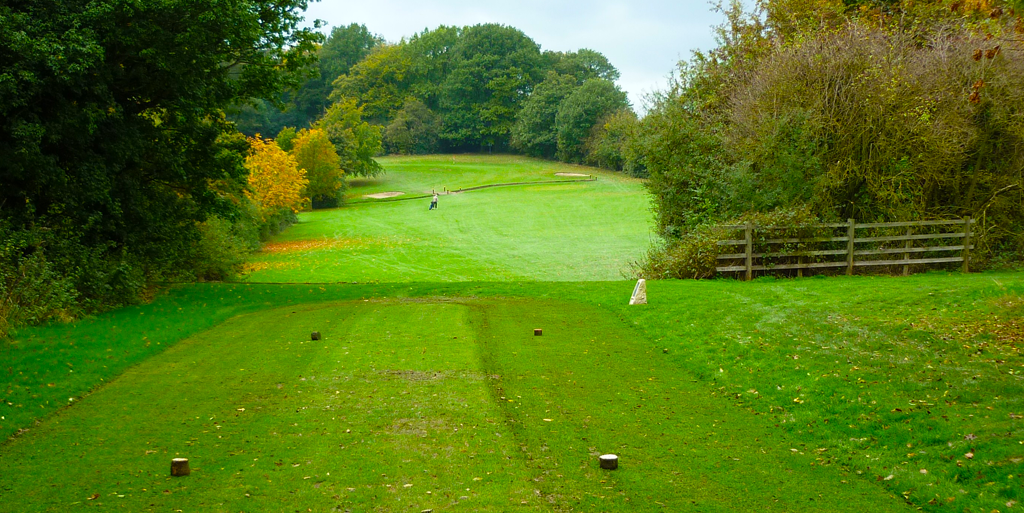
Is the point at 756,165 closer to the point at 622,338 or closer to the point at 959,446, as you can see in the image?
the point at 622,338

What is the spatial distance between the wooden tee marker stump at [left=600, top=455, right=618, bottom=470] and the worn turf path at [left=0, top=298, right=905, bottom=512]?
8cm

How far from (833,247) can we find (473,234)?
34.4 m

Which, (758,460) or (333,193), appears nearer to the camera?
(758,460)

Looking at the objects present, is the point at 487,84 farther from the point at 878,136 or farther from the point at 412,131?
the point at 878,136

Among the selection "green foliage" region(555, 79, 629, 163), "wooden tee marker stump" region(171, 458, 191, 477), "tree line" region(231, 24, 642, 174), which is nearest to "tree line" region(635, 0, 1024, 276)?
"wooden tee marker stump" region(171, 458, 191, 477)

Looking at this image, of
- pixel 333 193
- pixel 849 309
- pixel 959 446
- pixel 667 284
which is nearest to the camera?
pixel 959 446

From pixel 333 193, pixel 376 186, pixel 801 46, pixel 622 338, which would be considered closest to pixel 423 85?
pixel 376 186

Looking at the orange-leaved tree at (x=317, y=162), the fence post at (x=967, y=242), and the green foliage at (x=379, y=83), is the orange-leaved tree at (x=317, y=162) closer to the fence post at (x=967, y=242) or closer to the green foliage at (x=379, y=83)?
the green foliage at (x=379, y=83)

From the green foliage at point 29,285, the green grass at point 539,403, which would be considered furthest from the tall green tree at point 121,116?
the green grass at point 539,403

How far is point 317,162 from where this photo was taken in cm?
6981

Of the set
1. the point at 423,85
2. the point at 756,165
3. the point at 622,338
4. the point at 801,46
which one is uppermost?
the point at 423,85

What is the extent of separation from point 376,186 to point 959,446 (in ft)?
276

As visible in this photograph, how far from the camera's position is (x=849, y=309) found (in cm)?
1329

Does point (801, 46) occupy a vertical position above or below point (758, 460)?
above
